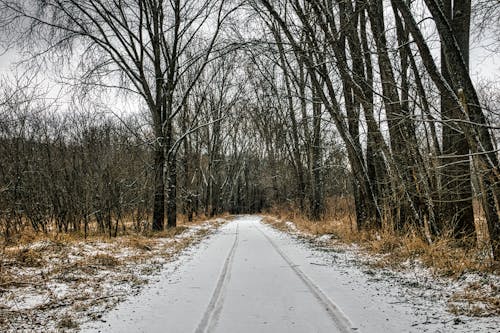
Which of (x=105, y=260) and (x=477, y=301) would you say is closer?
(x=477, y=301)

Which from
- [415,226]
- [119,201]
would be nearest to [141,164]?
[119,201]

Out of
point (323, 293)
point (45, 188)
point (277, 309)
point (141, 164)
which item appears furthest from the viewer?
point (141, 164)

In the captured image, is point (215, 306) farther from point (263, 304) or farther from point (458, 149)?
point (458, 149)

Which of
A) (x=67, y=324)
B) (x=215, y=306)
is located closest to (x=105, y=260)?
(x=67, y=324)

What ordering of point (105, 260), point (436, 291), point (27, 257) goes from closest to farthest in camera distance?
point (436, 291)
point (27, 257)
point (105, 260)

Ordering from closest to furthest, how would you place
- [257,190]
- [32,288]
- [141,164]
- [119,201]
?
[32,288]
[119,201]
[141,164]
[257,190]

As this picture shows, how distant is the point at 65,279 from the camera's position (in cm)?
672

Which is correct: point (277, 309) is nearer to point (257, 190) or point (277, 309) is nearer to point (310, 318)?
point (310, 318)

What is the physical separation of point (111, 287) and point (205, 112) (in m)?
26.6

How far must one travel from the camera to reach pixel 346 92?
13383 millimetres

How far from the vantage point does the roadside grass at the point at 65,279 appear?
478 cm

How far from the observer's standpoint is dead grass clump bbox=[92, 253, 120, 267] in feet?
27.2

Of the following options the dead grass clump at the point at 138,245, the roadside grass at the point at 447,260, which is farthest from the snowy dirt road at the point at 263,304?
the dead grass clump at the point at 138,245

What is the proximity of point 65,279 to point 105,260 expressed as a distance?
5.64 ft
